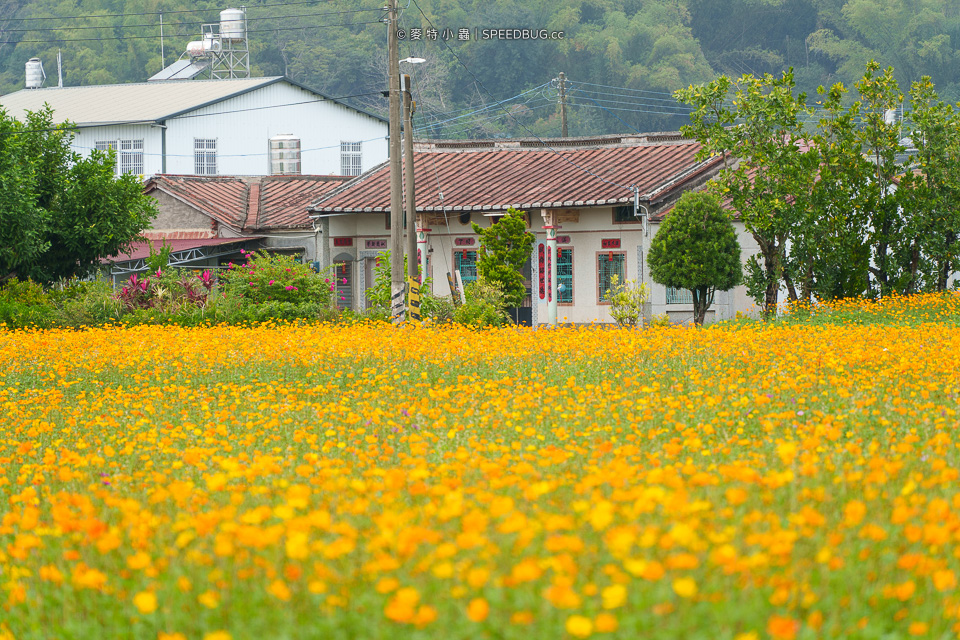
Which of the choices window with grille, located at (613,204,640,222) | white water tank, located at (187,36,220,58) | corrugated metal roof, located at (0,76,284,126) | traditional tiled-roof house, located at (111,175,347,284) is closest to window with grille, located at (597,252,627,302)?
window with grille, located at (613,204,640,222)

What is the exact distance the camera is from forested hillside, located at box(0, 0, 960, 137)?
54938 millimetres

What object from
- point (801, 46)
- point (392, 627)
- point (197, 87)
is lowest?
point (392, 627)

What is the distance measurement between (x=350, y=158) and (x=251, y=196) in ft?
27.5

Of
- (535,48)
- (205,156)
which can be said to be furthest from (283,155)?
(535,48)

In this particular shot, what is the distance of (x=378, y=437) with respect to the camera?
7020 millimetres

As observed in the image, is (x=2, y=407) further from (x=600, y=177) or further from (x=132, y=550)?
(x=600, y=177)

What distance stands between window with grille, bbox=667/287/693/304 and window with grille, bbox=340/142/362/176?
65.2 ft

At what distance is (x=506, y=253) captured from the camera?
904 inches

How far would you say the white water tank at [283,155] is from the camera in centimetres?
4038

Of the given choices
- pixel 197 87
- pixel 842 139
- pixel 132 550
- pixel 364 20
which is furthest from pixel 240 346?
pixel 364 20

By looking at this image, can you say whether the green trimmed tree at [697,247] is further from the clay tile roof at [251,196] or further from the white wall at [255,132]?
the white wall at [255,132]

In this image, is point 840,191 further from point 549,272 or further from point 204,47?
point 204,47

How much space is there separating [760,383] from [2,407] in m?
6.69

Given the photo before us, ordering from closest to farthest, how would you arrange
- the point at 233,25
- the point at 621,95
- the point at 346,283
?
the point at 346,283
the point at 233,25
the point at 621,95
